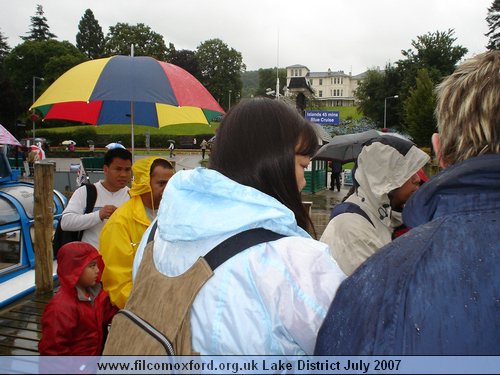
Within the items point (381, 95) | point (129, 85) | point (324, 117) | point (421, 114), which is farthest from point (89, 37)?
point (129, 85)

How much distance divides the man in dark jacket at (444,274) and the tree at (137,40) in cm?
7241

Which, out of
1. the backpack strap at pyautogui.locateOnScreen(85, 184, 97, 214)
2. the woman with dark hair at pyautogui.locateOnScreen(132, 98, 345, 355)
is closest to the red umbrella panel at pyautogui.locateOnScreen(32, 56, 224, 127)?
the backpack strap at pyautogui.locateOnScreen(85, 184, 97, 214)

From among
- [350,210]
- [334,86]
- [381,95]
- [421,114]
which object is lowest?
[350,210]

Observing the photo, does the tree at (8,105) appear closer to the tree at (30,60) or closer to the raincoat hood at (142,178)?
the tree at (30,60)

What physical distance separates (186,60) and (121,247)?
84.0 meters

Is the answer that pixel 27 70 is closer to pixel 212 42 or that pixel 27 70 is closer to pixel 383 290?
pixel 212 42

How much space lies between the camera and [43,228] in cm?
575

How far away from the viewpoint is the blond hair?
1062 mm

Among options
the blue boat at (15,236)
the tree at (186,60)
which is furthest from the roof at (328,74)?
the blue boat at (15,236)

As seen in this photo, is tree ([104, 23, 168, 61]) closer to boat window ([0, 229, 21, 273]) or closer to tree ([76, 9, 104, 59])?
tree ([76, 9, 104, 59])

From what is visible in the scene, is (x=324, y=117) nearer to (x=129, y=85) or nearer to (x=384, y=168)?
(x=129, y=85)

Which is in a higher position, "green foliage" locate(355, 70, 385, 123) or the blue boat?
"green foliage" locate(355, 70, 385, 123)

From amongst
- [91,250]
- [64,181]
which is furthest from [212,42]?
→ [91,250]

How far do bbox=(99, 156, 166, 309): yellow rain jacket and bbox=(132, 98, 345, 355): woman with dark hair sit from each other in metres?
1.78
